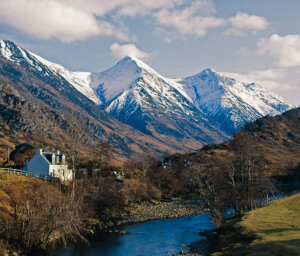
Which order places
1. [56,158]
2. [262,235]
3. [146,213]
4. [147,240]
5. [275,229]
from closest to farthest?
[262,235] → [275,229] → [147,240] → [146,213] → [56,158]

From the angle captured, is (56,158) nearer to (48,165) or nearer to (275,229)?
(48,165)

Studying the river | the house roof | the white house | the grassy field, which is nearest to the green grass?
the grassy field

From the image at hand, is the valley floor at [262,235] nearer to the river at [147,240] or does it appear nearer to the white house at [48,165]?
the river at [147,240]

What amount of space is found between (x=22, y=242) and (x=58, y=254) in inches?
233

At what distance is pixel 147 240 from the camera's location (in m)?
59.7

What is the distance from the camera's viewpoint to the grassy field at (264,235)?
126 feet

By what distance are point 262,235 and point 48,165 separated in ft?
200

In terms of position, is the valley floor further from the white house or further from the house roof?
the house roof

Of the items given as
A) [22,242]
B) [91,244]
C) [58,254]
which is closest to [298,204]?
[91,244]

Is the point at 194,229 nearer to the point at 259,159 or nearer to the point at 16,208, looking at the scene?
the point at 259,159

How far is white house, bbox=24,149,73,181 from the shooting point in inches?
3418

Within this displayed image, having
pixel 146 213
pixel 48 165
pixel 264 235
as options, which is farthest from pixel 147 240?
pixel 48 165

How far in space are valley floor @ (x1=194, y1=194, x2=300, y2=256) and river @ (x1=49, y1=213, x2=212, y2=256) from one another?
690 cm

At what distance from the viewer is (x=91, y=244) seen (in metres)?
56.2
